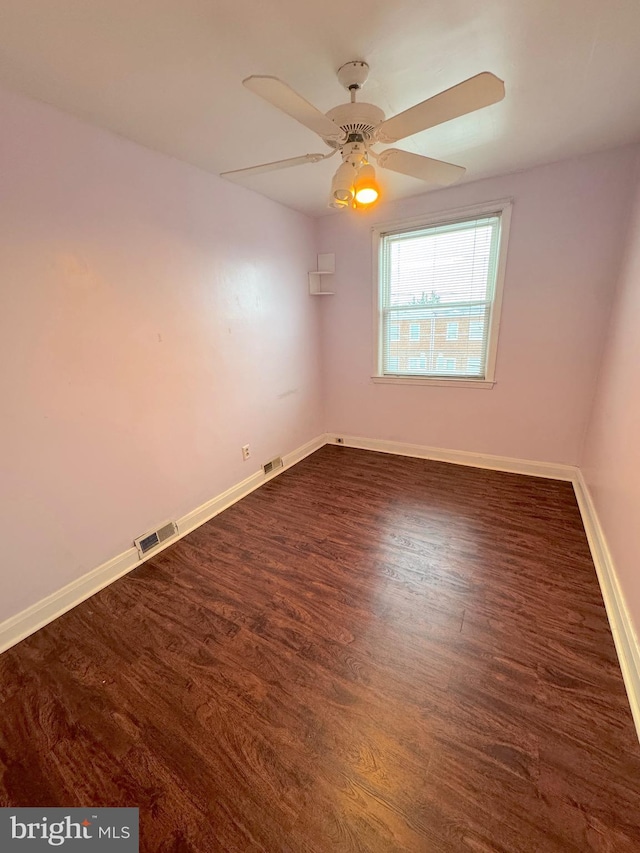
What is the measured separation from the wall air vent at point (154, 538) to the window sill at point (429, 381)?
2430mm

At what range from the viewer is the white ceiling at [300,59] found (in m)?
1.16

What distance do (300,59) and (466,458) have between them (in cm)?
312

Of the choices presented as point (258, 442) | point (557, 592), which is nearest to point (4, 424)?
point (258, 442)

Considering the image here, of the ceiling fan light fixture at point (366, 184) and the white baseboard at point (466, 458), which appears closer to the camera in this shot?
the ceiling fan light fixture at point (366, 184)

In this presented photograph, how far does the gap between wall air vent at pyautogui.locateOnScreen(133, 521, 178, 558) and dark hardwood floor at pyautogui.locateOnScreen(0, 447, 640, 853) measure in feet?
0.35

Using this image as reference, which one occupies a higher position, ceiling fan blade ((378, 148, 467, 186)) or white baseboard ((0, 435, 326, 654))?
ceiling fan blade ((378, 148, 467, 186))

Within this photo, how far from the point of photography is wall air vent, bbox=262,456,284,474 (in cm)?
322

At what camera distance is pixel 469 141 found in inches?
81.4

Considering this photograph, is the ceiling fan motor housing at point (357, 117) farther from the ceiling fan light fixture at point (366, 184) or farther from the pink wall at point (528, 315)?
the pink wall at point (528, 315)

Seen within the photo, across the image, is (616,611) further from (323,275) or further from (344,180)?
(323,275)

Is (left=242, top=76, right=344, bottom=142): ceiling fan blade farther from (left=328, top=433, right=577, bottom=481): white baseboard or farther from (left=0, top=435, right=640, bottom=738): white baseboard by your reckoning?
(left=328, top=433, right=577, bottom=481): white baseboard

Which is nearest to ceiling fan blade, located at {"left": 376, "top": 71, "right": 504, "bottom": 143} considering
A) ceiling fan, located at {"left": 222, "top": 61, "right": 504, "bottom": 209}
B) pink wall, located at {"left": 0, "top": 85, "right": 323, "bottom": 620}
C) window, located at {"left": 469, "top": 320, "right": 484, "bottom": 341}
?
ceiling fan, located at {"left": 222, "top": 61, "right": 504, "bottom": 209}

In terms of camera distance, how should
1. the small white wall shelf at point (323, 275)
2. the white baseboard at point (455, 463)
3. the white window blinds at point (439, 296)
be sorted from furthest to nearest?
1. the small white wall shelf at point (323, 275)
2. the white window blinds at point (439, 296)
3. the white baseboard at point (455, 463)

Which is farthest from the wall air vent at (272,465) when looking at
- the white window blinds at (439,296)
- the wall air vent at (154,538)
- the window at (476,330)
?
the window at (476,330)
